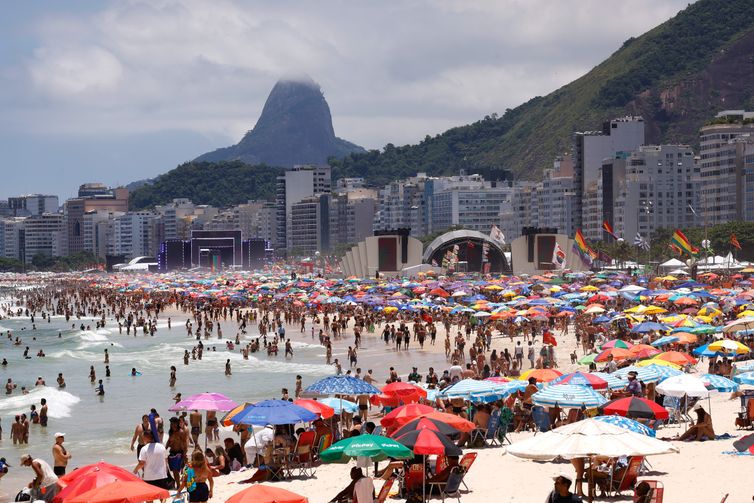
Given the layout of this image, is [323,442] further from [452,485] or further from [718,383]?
[718,383]

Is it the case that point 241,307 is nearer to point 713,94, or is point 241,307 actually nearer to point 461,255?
point 461,255

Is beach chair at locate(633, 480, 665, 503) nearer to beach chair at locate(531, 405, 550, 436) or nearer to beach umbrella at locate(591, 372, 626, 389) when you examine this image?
beach chair at locate(531, 405, 550, 436)

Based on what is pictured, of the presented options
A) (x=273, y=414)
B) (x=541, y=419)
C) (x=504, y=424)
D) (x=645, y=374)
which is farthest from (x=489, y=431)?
(x=273, y=414)

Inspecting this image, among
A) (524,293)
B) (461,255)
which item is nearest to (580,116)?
(461,255)

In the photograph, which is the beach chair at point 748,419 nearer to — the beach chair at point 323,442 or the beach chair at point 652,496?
the beach chair at point 323,442

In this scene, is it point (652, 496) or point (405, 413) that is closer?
point (652, 496)

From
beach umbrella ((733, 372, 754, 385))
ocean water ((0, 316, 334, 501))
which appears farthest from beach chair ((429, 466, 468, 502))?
ocean water ((0, 316, 334, 501))
